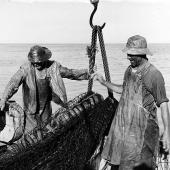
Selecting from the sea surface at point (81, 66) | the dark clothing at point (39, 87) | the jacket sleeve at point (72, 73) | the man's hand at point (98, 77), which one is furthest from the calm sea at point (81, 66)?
the man's hand at point (98, 77)

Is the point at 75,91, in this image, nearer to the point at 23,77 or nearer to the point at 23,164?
the point at 23,77

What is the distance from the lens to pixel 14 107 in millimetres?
6082

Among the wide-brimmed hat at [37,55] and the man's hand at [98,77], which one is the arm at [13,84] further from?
the man's hand at [98,77]

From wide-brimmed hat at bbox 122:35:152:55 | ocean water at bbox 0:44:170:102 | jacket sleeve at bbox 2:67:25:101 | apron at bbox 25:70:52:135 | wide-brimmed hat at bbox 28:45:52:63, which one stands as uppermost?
wide-brimmed hat at bbox 122:35:152:55

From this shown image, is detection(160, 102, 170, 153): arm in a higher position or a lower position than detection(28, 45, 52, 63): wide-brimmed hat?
lower

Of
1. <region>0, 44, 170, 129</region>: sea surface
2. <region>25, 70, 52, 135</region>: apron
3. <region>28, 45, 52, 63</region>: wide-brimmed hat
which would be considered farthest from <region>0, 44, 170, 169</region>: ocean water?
<region>28, 45, 52, 63</region>: wide-brimmed hat

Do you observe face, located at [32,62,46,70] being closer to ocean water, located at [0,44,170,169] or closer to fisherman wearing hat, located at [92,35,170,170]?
ocean water, located at [0,44,170,169]

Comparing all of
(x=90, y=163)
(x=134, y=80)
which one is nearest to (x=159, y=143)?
(x=134, y=80)

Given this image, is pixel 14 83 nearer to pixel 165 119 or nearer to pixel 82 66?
pixel 165 119

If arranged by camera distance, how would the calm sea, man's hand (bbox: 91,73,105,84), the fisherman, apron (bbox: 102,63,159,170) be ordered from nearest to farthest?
apron (bbox: 102,63,159,170)
man's hand (bbox: 91,73,105,84)
the fisherman
the calm sea

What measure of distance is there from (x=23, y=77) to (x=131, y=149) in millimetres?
2287

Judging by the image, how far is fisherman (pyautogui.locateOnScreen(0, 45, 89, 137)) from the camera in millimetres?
6164

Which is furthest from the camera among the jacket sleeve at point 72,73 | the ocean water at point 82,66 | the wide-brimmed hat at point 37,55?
the ocean water at point 82,66

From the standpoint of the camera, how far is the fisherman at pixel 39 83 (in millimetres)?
6164
